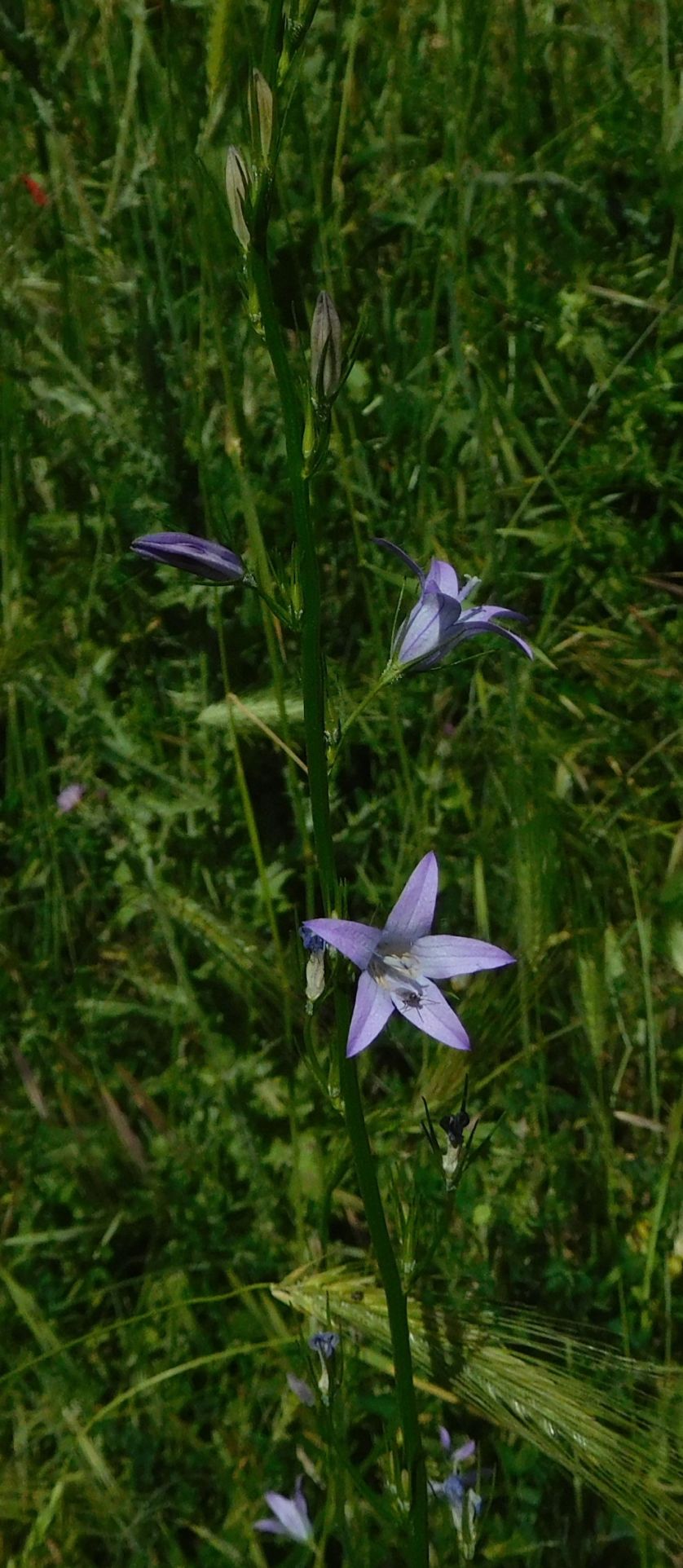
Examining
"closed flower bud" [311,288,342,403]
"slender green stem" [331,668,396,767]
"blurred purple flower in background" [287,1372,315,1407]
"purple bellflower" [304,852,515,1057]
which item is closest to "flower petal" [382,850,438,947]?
"purple bellflower" [304,852,515,1057]

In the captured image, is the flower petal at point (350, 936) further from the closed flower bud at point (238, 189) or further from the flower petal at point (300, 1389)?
the flower petal at point (300, 1389)

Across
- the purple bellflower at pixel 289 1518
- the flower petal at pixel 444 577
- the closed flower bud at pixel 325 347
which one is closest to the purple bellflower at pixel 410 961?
the flower petal at pixel 444 577

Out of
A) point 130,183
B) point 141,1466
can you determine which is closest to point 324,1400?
point 141,1466

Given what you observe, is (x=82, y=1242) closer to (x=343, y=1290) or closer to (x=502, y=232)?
(x=343, y=1290)

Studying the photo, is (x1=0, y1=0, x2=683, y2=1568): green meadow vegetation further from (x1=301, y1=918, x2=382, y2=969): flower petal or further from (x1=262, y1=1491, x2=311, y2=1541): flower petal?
(x1=301, y1=918, x2=382, y2=969): flower petal

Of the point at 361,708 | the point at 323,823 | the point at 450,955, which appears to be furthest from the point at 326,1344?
the point at 361,708

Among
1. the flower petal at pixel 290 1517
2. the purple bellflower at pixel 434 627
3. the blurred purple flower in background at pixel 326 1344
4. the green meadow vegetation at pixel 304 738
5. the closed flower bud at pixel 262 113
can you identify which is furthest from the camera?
the green meadow vegetation at pixel 304 738

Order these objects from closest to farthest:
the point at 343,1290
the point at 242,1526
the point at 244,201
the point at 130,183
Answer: the point at 244,201 → the point at 343,1290 → the point at 242,1526 → the point at 130,183
